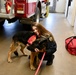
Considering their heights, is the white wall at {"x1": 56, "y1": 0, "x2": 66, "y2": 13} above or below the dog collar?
above

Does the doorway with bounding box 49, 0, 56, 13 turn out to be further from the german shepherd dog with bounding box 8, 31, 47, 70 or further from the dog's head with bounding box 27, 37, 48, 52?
the dog's head with bounding box 27, 37, 48, 52

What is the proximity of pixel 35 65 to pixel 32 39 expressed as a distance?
0.45 meters

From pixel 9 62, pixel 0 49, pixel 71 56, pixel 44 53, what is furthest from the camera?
pixel 0 49

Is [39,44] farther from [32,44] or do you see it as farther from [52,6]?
[52,6]

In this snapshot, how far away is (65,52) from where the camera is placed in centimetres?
279

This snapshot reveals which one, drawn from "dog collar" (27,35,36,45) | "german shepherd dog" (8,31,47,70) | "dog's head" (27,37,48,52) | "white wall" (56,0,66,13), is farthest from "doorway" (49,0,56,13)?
"dog's head" (27,37,48,52)

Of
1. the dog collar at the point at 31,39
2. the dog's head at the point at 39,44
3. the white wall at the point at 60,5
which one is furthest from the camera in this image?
the white wall at the point at 60,5

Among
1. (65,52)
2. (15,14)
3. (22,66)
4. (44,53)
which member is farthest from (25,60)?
(15,14)

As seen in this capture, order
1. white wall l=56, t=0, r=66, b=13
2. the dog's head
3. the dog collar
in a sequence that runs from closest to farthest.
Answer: the dog's head, the dog collar, white wall l=56, t=0, r=66, b=13

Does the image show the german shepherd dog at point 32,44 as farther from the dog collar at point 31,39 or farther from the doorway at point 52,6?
the doorway at point 52,6

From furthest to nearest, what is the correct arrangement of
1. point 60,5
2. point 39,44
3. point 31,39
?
1. point 60,5
2. point 31,39
3. point 39,44

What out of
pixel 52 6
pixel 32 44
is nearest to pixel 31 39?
pixel 32 44

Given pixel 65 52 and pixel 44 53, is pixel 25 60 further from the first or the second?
pixel 65 52

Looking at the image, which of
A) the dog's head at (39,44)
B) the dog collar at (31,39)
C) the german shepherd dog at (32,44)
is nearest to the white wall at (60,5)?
the german shepherd dog at (32,44)
